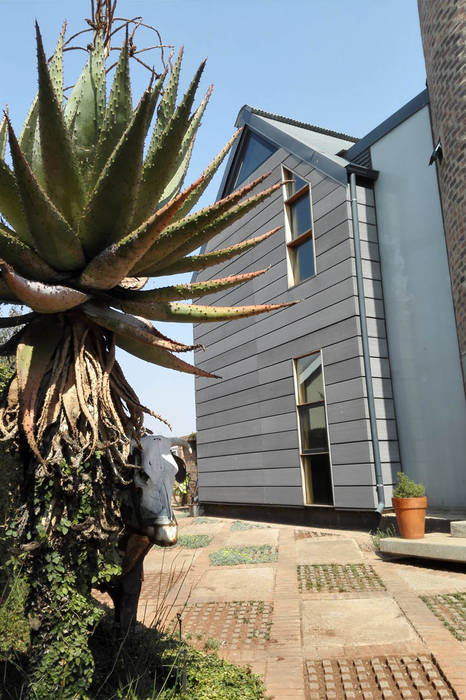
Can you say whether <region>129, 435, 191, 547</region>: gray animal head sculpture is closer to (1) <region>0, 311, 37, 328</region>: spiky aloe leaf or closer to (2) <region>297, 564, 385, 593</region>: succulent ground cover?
(1) <region>0, 311, 37, 328</region>: spiky aloe leaf

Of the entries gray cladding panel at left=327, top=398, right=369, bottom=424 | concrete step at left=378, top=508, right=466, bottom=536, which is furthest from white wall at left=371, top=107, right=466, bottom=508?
gray cladding panel at left=327, top=398, right=369, bottom=424

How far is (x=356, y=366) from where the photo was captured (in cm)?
1009

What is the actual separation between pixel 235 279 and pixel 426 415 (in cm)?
761

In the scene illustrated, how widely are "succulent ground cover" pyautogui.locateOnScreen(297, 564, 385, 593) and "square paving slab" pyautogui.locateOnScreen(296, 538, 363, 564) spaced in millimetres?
261

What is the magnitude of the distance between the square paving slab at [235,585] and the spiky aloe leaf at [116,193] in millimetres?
4936

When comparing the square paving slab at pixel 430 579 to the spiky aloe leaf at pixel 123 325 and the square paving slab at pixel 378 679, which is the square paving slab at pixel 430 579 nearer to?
the square paving slab at pixel 378 679

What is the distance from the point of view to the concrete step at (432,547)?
6527 millimetres

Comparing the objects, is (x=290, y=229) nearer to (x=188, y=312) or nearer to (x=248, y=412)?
(x=248, y=412)

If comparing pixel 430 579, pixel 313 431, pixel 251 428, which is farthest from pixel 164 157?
pixel 251 428

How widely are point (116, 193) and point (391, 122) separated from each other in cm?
1007

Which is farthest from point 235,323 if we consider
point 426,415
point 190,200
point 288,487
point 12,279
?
point 12,279

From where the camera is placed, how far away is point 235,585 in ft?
22.0

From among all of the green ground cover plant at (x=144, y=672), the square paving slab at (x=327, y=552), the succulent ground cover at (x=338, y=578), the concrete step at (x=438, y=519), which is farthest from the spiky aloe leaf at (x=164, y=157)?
the concrete step at (x=438, y=519)

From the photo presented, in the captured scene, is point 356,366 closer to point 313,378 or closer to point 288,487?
point 313,378
